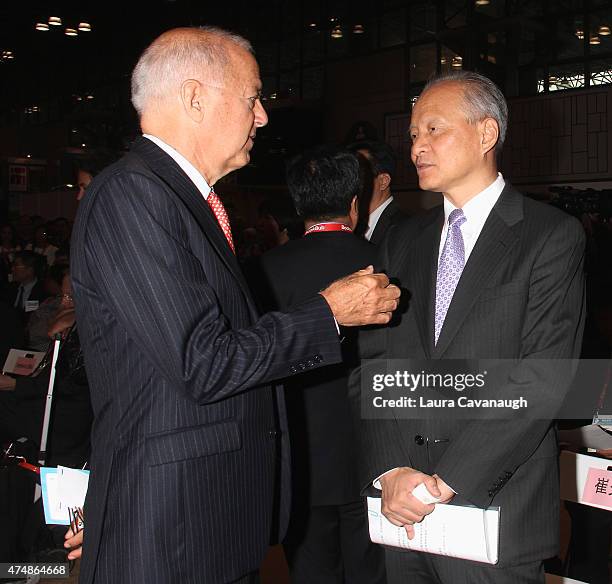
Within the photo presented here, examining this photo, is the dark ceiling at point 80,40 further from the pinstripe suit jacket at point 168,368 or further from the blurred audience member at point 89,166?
the pinstripe suit jacket at point 168,368

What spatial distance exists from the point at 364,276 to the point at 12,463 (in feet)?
9.05

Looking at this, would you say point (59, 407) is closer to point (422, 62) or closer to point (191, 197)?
point (191, 197)

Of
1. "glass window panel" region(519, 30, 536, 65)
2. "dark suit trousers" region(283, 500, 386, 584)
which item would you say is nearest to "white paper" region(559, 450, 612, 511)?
"dark suit trousers" region(283, 500, 386, 584)

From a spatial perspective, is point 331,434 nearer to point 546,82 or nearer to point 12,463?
point 12,463

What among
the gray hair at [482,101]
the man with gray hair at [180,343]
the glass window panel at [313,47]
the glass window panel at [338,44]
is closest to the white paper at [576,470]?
the gray hair at [482,101]

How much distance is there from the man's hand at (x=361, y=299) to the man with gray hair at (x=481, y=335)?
0.37 meters

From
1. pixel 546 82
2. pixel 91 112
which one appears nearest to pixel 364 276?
pixel 546 82

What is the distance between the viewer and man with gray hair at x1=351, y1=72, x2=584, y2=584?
1.80m

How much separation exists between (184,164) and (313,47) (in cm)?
1503

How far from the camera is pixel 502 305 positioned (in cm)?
184

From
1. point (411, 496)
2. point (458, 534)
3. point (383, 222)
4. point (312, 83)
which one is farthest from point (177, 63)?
point (312, 83)

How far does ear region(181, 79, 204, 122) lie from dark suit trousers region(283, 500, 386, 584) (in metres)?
1.56

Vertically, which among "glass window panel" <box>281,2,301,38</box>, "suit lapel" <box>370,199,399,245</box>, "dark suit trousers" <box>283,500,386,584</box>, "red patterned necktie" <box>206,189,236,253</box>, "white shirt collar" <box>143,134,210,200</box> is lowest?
"dark suit trousers" <box>283,500,386,584</box>

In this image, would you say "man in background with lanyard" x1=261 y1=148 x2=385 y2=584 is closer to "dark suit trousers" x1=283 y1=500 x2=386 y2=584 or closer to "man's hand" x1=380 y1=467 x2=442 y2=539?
"dark suit trousers" x1=283 y1=500 x2=386 y2=584
